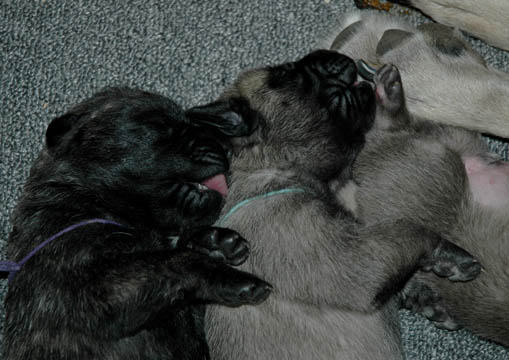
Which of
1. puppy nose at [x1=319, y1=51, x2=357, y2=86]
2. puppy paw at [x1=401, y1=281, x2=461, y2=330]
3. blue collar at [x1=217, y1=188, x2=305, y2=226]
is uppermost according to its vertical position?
puppy nose at [x1=319, y1=51, x2=357, y2=86]

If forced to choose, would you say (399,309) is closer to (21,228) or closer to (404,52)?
(404,52)

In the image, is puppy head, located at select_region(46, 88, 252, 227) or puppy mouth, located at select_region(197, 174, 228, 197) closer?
puppy head, located at select_region(46, 88, 252, 227)

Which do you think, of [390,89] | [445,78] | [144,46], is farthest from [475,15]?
[144,46]

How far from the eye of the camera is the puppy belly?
2623 mm

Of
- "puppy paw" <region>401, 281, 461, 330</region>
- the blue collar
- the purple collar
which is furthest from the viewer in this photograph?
"puppy paw" <region>401, 281, 461, 330</region>

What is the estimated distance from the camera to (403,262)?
8.51 ft

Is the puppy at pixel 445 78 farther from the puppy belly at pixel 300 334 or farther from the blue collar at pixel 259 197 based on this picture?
the puppy belly at pixel 300 334

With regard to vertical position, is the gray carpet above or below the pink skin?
above

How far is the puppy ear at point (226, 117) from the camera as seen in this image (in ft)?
9.02

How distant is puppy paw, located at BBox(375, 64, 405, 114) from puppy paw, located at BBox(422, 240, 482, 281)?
626 millimetres

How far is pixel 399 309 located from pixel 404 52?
3.98ft

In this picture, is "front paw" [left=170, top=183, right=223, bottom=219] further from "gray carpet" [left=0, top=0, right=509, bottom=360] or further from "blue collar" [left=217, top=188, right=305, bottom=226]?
"gray carpet" [left=0, top=0, right=509, bottom=360]

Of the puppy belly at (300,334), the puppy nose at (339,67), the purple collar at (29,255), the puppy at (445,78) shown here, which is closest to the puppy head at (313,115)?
the puppy nose at (339,67)

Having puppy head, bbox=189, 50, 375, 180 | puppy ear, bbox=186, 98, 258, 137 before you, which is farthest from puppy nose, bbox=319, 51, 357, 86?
puppy ear, bbox=186, 98, 258, 137
